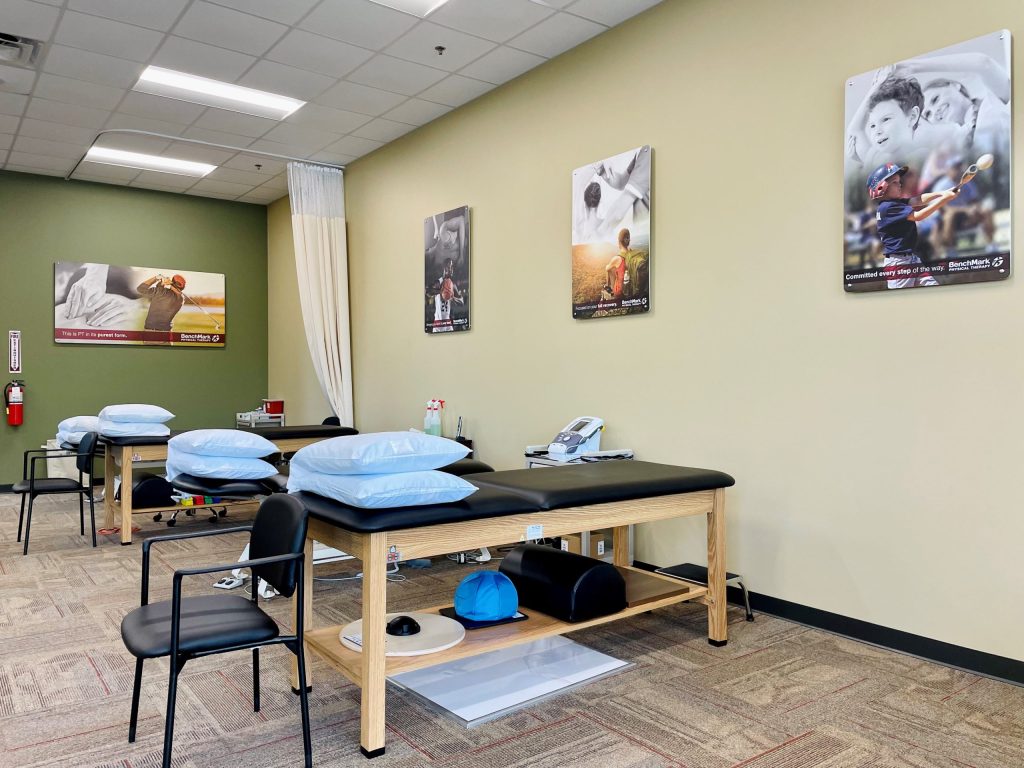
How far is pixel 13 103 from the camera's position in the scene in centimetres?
505

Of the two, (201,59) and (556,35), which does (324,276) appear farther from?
(556,35)

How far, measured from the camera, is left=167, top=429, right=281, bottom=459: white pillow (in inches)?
160

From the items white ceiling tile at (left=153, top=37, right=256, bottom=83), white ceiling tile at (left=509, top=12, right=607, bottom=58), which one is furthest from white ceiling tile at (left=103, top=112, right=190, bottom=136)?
white ceiling tile at (left=509, top=12, right=607, bottom=58)

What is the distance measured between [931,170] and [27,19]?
4.26 m

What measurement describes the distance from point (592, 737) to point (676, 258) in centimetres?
229

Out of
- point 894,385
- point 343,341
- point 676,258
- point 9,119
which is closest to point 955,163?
point 894,385

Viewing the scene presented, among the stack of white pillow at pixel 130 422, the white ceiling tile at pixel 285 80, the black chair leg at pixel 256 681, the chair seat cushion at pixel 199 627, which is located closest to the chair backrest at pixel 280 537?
the chair seat cushion at pixel 199 627

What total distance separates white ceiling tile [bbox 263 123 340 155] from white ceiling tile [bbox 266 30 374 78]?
1092mm

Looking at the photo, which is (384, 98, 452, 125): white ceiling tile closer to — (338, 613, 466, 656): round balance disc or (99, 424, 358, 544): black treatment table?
(99, 424, 358, 544): black treatment table

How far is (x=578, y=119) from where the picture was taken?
4273 millimetres

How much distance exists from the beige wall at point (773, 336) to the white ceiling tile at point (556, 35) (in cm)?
8

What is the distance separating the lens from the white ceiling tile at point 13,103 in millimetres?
4930

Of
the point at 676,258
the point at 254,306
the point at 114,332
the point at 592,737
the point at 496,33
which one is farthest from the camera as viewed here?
the point at 254,306

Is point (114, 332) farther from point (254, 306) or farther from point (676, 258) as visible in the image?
point (676, 258)
